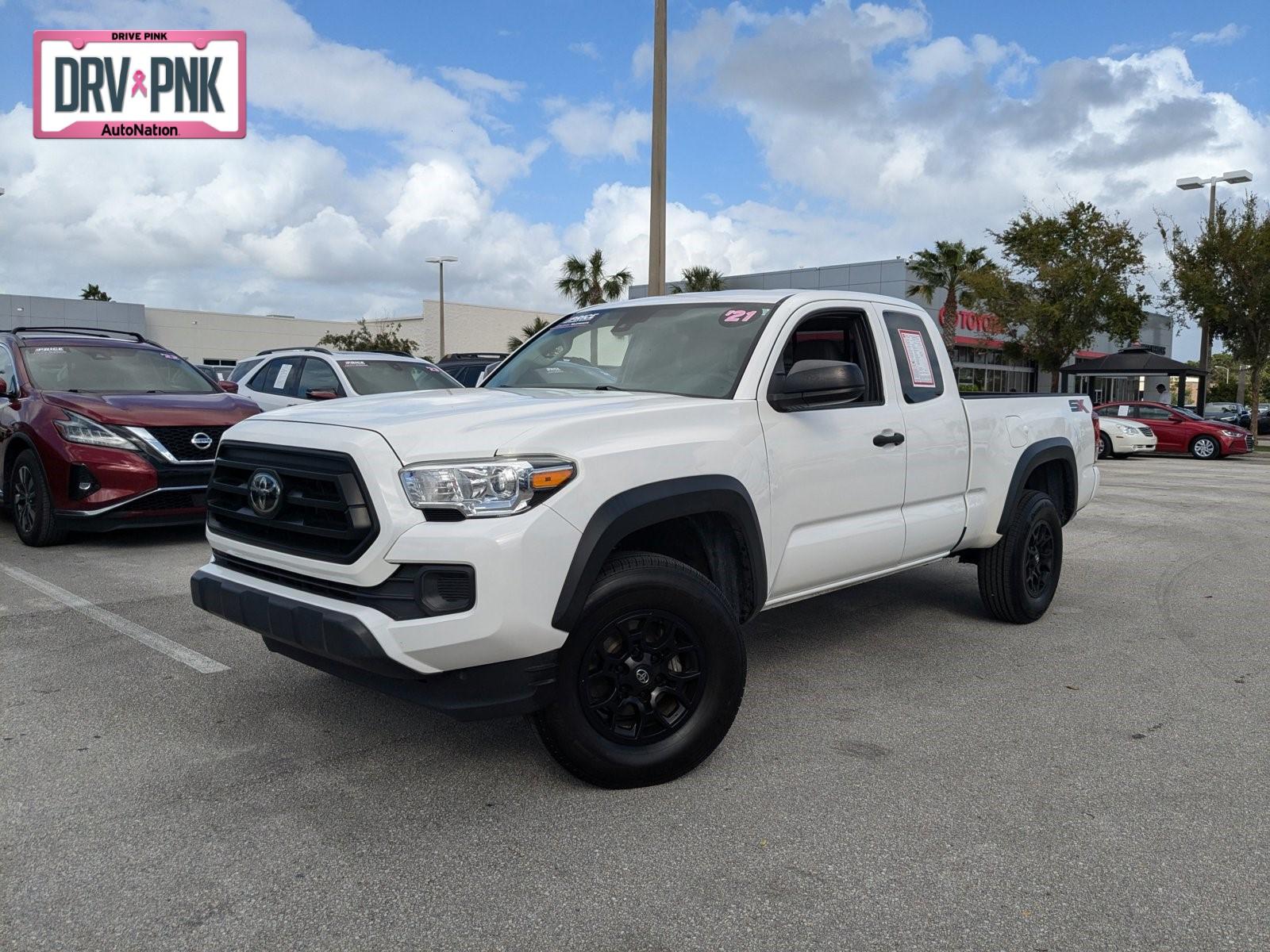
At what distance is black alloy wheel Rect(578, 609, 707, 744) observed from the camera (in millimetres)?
3420

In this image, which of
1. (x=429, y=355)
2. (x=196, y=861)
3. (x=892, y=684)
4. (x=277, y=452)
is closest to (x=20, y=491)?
(x=277, y=452)

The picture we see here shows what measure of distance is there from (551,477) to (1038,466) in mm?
3965

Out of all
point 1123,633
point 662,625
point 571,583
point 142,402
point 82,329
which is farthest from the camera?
point 82,329

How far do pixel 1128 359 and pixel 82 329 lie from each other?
32.0m

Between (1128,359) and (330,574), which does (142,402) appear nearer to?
(330,574)

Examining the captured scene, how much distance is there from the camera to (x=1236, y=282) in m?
27.0

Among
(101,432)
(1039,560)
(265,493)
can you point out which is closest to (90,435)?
(101,432)

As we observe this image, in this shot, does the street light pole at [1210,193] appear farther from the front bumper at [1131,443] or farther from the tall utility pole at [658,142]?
the tall utility pole at [658,142]

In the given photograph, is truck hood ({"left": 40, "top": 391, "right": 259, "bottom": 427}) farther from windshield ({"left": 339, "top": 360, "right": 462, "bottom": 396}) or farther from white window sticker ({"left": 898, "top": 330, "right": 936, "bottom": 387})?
white window sticker ({"left": 898, "top": 330, "right": 936, "bottom": 387})

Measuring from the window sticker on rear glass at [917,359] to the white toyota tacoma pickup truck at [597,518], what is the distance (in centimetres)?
15

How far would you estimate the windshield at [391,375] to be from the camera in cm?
1087

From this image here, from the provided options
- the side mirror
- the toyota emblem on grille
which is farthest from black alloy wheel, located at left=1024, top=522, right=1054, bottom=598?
the toyota emblem on grille

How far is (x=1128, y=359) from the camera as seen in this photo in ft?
108

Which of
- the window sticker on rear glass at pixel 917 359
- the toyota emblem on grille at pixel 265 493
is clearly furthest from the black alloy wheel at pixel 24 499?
the window sticker on rear glass at pixel 917 359
